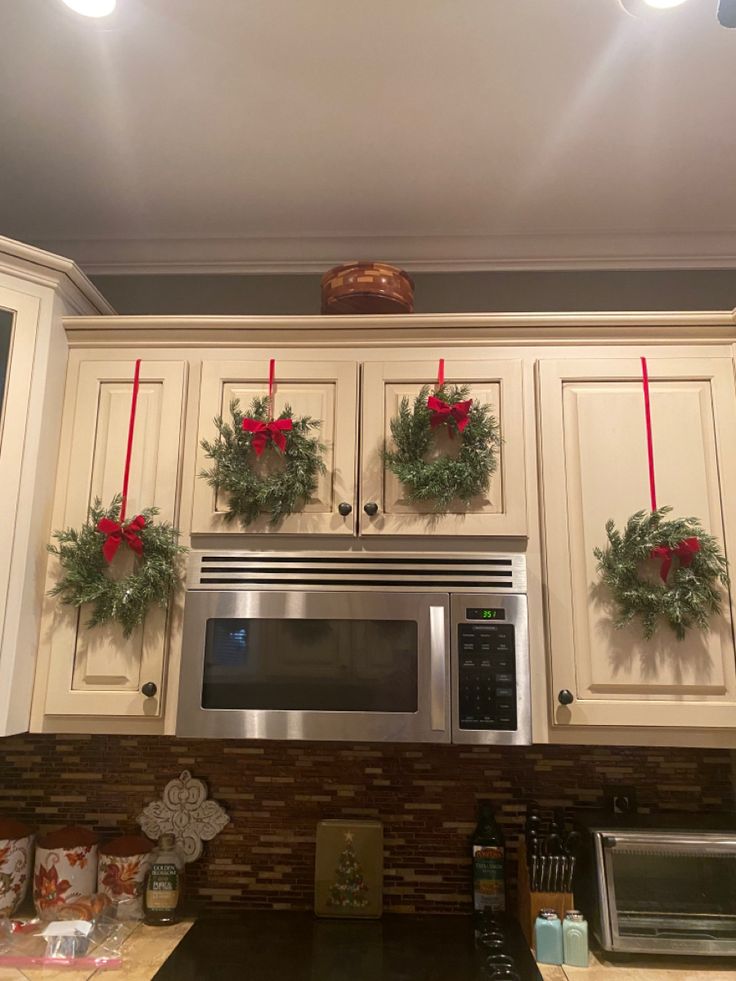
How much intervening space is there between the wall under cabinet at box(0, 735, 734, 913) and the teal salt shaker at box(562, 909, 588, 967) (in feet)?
1.03

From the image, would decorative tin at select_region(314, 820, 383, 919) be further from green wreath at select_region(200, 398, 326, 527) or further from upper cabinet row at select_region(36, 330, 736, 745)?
green wreath at select_region(200, 398, 326, 527)

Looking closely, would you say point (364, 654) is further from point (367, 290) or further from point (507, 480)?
point (367, 290)

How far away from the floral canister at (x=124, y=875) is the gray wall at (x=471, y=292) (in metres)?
1.49

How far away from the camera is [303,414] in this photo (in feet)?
5.65

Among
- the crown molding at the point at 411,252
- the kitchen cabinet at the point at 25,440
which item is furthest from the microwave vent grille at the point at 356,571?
the crown molding at the point at 411,252

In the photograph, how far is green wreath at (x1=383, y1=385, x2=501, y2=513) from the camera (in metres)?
1.62

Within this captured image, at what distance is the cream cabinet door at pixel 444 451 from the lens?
5.38 feet

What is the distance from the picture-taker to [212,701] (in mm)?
1548

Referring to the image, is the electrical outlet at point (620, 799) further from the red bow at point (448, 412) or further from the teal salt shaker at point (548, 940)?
the red bow at point (448, 412)

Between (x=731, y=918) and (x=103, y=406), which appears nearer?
(x=731, y=918)

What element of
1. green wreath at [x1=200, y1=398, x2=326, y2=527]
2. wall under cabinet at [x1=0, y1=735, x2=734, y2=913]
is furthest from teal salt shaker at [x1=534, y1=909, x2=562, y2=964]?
green wreath at [x1=200, y1=398, x2=326, y2=527]

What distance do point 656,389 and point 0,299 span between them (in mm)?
1551

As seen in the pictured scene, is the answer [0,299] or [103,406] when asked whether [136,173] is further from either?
[103,406]

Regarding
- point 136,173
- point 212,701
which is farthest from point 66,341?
point 212,701
